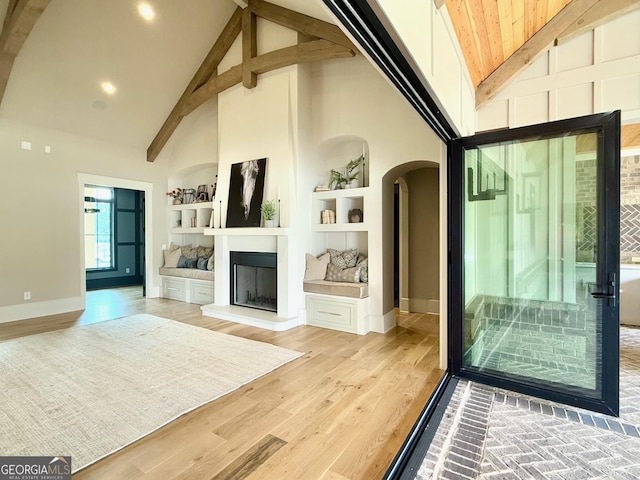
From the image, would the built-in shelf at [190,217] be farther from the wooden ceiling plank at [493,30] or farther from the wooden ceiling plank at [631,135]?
the wooden ceiling plank at [631,135]

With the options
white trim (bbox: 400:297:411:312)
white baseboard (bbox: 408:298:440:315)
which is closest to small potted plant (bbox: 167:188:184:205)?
white trim (bbox: 400:297:411:312)

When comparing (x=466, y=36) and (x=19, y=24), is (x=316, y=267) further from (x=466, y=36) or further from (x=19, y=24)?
(x=19, y=24)

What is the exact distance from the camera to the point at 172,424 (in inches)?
86.3

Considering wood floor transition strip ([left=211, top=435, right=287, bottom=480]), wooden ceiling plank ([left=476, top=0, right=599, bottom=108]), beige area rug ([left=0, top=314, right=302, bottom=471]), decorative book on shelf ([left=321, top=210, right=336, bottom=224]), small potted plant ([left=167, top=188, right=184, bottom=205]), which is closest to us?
wood floor transition strip ([left=211, top=435, right=287, bottom=480])

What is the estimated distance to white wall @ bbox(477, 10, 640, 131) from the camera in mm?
2623

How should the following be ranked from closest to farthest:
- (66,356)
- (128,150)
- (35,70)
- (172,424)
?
(172,424), (66,356), (35,70), (128,150)

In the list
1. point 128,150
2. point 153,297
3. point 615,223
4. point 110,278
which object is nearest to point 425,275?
point 615,223

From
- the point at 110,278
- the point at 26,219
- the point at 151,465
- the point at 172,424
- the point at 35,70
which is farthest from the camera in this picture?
the point at 110,278

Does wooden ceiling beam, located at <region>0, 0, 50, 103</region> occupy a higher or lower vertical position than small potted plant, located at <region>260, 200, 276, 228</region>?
higher

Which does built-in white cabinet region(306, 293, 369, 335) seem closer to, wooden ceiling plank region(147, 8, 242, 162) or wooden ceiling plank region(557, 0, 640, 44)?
wooden ceiling plank region(557, 0, 640, 44)

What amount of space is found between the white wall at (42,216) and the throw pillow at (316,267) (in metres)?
4.36

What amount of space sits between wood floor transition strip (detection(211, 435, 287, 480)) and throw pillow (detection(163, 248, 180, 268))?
5.62 meters

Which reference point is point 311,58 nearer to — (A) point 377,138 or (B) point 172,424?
(A) point 377,138

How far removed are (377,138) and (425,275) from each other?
243 cm
